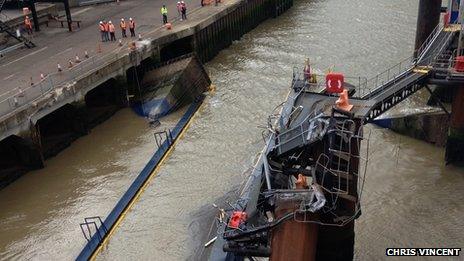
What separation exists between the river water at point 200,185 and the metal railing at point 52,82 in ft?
11.2

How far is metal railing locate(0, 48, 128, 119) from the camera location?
2698cm

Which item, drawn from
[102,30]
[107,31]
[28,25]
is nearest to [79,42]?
[102,30]

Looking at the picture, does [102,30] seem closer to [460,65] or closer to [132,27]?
[132,27]

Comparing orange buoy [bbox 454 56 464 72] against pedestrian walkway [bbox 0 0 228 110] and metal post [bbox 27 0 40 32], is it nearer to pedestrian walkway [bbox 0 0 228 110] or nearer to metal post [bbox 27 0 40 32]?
pedestrian walkway [bbox 0 0 228 110]

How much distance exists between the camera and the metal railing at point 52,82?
2698 cm

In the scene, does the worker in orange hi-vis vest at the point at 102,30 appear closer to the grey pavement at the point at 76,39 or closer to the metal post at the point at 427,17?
the grey pavement at the point at 76,39

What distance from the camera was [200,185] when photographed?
24484 mm

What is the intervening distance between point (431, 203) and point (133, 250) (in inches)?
484

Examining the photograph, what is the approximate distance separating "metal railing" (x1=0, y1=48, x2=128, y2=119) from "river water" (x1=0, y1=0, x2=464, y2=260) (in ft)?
11.2

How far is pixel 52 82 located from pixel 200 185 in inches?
437

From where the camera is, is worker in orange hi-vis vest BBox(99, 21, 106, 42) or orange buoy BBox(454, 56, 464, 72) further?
worker in orange hi-vis vest BBox(99, 21, 106, 42)

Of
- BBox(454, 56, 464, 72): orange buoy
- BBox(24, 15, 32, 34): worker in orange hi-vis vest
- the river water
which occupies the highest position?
BBox(24, 15, 32, 34): worker in orange hi-vis vest

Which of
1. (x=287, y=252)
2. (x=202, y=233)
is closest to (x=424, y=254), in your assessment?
(x=287, y=252)

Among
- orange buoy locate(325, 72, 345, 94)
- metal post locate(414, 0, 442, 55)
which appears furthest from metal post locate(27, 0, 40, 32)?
orange buoy locate(325, 72, 345, 94)
